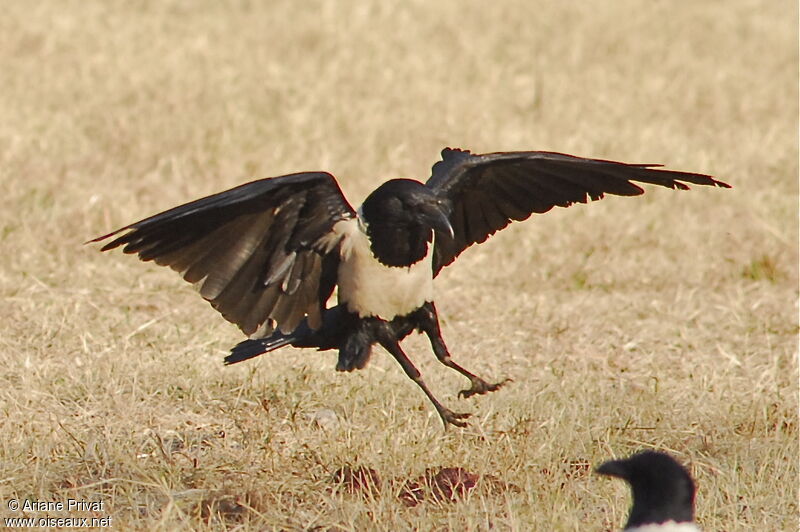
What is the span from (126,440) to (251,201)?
0.91m

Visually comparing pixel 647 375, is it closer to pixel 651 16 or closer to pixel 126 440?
pixel 126 440

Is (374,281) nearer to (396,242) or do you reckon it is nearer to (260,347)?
(396,242)

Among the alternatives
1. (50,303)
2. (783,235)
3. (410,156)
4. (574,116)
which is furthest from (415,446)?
(574,116)

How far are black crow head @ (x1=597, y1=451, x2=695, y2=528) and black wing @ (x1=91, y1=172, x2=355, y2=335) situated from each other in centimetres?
141

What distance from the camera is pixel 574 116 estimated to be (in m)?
9.20

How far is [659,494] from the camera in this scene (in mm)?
3104

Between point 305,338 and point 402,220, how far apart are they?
2.06 feet

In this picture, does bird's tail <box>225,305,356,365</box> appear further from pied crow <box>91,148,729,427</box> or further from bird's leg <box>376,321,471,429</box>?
bird's leg <box>376,321,471,429</box>

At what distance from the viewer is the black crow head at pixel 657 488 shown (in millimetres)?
3090

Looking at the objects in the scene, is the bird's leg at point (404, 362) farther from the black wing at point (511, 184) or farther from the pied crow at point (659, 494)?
the pied crow at point (659, 494)

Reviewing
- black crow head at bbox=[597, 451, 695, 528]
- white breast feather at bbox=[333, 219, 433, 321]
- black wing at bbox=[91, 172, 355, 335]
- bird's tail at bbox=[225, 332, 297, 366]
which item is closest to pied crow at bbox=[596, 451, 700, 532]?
black crow head at bbox=[597, 451, 695, 528]

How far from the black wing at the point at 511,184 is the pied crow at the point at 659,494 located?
4.65 ft

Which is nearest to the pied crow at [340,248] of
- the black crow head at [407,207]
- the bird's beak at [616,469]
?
the black crow head at [407,207]

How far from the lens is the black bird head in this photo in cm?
416
